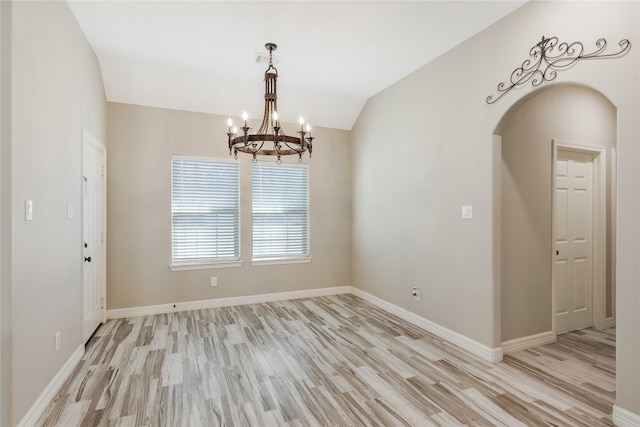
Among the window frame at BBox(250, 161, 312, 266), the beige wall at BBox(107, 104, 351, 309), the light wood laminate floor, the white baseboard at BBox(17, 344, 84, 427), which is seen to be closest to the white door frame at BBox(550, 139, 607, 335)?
the light wood laminate floor

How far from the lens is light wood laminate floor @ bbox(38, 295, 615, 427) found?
7.17 feet

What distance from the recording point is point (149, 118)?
4.37 meters

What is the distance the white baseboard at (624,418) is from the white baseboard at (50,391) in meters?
3.69

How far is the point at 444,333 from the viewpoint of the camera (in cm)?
351

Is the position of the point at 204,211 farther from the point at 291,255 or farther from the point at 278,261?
the point at 291,255

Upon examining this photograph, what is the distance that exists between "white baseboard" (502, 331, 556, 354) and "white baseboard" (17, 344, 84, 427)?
3.71 meters

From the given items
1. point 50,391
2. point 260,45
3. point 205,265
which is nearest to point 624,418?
point 50,391

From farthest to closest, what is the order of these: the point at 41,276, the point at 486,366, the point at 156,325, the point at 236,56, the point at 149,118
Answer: the point at 149,118
the point at 156,325
the point at 236,56
the point at 486,366
the point at 41,276

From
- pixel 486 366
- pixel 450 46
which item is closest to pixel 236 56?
pixel 450 46

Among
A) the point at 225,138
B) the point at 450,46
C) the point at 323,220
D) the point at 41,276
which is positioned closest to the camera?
the point at 41,276

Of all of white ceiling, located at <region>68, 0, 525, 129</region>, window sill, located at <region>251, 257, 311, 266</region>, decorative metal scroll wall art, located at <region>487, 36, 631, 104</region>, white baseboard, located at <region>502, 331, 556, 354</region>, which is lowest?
white baseboard, located at <region>502, 331, 556, 354</region>

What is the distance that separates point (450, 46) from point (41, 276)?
161 inches

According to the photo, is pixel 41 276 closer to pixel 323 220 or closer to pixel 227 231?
pixel 227 231

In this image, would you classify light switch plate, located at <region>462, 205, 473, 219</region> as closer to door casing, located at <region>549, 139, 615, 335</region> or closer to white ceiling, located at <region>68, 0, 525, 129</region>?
white ceiling, located at <region>68, 0, 525, 129</region>
